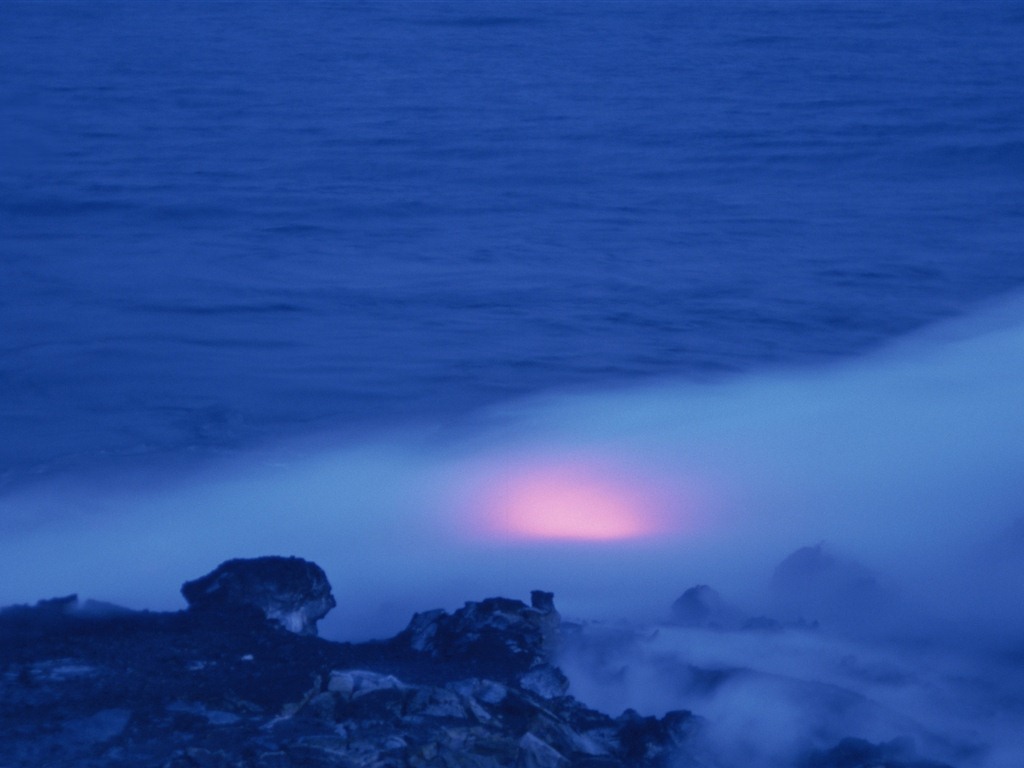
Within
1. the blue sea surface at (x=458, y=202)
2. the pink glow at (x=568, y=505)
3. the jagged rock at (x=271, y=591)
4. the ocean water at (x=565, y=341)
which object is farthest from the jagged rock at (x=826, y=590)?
the blue sea surface at (x=458, y=202)

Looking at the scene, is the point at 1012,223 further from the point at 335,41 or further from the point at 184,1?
the point at 184,1

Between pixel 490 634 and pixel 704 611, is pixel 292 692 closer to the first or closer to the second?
pixel 490 634

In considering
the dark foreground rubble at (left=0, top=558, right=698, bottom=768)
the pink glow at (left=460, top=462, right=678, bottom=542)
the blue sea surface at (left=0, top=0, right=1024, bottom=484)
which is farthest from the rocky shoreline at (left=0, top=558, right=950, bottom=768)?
the blue sea surface at (left=0, top=0, right=1024, bottom=484)

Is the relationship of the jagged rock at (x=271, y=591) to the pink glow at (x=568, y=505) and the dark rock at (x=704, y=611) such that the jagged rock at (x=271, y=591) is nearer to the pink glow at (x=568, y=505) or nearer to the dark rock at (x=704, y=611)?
the dark rock at (x=704, y=611)

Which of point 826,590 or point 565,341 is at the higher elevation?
point 565,341

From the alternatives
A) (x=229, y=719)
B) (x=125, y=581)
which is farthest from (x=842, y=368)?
(x=229, y=719)

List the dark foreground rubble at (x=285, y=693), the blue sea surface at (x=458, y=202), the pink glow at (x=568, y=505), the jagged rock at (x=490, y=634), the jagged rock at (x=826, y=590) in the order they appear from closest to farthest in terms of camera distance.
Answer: the dark foreground rubble at (x=285, y=693), the jagged rock at (x=490, y=634), the jagged rock at (x=826, y=590), the pink glow at (x=568, y=505), the blue sea surface at (x=458, y=202)

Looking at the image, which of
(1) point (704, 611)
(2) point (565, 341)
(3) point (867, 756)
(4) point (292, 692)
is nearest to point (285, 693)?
(4) point (292, 692)
